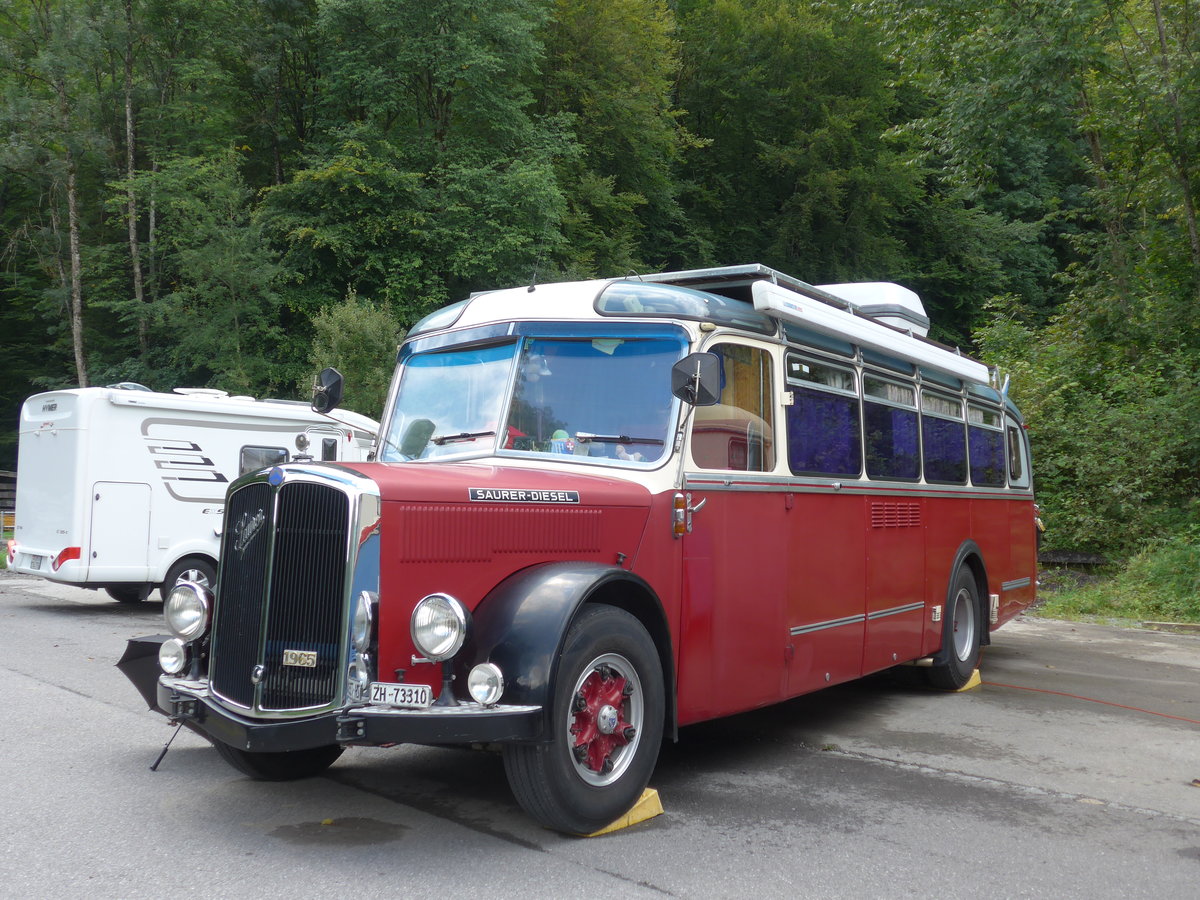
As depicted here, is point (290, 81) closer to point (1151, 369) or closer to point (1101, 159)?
point (1101, 159)

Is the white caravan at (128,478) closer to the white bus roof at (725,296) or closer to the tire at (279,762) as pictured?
the white bus roof at (725,296)

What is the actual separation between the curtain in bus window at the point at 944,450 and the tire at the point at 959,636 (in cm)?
85

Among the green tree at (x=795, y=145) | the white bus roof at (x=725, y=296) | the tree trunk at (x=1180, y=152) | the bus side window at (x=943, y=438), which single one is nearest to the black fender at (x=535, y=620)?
the white bus roof at (x=725, y=296)

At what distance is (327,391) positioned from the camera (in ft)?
21.9

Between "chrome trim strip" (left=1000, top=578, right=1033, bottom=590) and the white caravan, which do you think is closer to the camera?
"chrome trim strip" (left=1000, top=578, right=1033, bottom=590)

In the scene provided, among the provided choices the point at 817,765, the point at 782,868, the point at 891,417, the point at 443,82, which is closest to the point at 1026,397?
the point at 891,417

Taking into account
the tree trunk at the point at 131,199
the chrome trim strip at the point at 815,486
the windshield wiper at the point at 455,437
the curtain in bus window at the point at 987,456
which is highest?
the tree trunk at the point at 131,199

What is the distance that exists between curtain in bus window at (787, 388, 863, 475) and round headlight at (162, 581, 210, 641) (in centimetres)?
338

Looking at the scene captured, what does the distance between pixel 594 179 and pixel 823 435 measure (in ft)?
88.4

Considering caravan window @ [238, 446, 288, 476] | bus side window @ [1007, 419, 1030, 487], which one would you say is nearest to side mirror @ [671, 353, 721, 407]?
bus side window @ [1007, 419, 1030, 487]

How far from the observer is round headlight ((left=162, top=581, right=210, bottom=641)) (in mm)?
5172

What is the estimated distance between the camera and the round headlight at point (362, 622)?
14.9 feet

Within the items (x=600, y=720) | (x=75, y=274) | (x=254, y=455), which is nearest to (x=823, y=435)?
(x=600, y=720)

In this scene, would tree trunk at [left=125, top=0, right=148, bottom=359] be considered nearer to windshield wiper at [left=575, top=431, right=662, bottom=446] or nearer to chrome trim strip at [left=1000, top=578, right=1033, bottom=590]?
chrome trim strip at [left=1000, top=578, right=1033, bottom=590]
